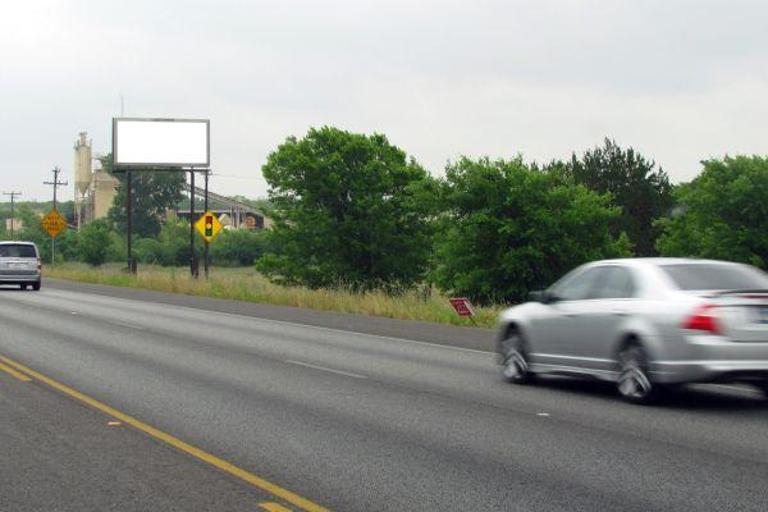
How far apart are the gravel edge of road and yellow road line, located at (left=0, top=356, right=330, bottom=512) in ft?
28.1

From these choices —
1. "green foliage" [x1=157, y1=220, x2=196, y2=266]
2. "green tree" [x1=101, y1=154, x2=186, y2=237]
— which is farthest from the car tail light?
"green tree" [x1=101, y1=154, x2=186, y2=237]

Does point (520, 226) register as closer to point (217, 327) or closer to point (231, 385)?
Answer: point (217, 327)

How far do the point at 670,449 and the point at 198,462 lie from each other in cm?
379

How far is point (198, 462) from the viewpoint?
9039 millimetres

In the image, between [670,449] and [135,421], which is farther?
[135,421]

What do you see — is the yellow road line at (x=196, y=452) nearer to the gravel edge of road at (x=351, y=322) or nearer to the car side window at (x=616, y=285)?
the car side window at (x=616, y=285)

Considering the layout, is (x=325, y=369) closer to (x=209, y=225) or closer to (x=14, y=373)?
(x=14, y=373)

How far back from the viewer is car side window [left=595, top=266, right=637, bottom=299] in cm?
1334

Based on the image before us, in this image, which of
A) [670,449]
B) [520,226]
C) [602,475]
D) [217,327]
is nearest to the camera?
[602,475]

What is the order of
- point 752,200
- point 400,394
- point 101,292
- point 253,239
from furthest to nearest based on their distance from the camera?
point 253,239 < point 752,200 < point 101,292 < point 400,394

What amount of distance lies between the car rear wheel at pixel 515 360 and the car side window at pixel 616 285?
1692 mm

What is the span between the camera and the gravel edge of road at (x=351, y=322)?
22719mm

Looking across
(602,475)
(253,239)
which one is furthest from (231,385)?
(253,239)

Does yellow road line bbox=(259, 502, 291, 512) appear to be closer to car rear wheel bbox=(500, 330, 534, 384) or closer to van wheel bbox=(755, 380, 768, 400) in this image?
van wheel bbox=(755, 380, 768, 400)
